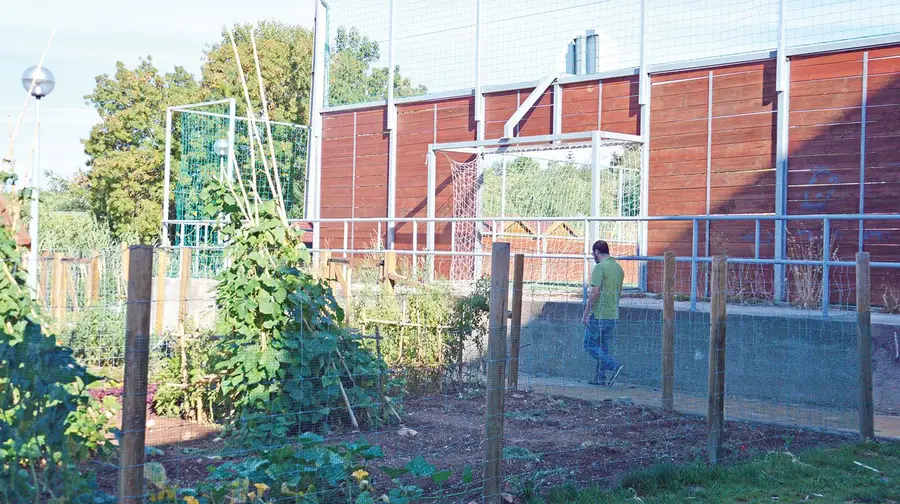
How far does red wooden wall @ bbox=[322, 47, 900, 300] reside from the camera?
13117mm

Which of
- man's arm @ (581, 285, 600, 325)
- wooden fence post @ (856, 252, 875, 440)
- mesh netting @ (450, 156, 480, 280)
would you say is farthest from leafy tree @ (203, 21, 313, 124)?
wooden fence post @ (856, 252, 875, 440)

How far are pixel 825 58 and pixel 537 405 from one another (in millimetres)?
8074

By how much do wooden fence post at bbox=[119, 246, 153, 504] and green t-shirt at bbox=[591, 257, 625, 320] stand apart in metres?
6.97

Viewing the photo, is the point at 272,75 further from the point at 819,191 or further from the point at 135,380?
the point at 135,380

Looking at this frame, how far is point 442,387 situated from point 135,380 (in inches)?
224

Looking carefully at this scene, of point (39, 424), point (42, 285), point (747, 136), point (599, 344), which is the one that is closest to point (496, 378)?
point (39, 424)

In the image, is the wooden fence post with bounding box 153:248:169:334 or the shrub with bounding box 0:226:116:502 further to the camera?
the wooden fence post with bounding box 153:248:169:334

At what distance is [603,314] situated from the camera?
10.3 meters

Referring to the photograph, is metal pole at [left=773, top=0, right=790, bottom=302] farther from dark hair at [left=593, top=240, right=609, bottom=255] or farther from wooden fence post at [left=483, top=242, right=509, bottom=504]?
wooden fence post at [left=483, top=242, right=509, bottom=504]

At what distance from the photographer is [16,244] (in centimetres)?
589

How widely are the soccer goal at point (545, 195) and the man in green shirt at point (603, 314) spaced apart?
2.53m

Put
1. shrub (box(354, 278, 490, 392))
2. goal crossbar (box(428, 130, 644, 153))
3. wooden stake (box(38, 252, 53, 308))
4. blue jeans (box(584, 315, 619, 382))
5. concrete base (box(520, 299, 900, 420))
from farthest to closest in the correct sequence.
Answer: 1. goal crossbar (box(428, 130, 644, 153))
2. blue jeans (box(584, 315, 619, 382))
3. shrub (box(354, 278, 490, 392))
4. concrete base (box(520, 299, 900, 420))
5. wooden stake (box(38, 252, 53, 308))

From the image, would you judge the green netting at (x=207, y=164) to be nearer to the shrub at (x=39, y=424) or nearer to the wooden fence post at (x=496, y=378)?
the wooden fence post at (x=496, y=378)

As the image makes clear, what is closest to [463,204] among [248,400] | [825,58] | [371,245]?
[371,245]
